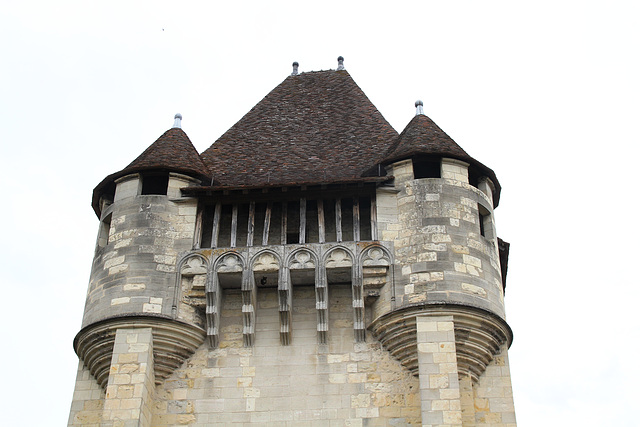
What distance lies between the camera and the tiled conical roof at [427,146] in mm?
16875

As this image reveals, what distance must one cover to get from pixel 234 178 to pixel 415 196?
364 centimetres

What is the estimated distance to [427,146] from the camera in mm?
17000

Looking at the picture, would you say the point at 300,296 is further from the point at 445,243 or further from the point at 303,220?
the point at 445,243

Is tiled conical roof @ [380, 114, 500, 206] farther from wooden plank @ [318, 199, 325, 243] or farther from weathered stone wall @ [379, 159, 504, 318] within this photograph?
wooden plank @ [318, 199, 325, 243]

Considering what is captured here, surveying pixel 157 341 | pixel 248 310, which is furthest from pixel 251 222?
pixel 157 341

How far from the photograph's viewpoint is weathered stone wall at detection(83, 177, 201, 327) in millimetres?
15578

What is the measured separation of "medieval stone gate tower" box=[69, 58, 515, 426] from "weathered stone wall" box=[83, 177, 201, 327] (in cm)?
Answer: 3

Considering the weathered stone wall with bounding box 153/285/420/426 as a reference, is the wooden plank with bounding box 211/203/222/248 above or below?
above

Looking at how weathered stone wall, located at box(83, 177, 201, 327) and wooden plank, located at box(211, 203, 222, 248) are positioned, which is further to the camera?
wooden plank, located at box(211, 203, 222, 248)

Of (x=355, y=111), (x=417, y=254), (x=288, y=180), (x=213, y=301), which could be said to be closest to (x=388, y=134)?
(x=355, y=111)

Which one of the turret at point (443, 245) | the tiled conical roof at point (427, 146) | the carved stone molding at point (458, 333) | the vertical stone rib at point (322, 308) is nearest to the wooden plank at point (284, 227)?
the vertical stone rib at point (322, 308)

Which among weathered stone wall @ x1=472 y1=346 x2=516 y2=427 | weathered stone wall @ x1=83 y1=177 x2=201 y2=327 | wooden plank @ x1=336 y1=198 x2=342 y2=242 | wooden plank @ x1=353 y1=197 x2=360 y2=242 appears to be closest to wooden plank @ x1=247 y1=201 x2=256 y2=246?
weathered stone wall @ x1=83 y1=177 x2=201 y2=327

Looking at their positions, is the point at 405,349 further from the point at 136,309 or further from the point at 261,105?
the point at 261,105

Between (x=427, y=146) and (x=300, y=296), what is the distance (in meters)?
3.58
